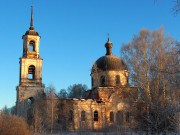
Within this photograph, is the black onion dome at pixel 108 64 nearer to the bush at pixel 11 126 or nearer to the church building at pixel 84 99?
the church building at pixel 84 99

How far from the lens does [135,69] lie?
23.6m

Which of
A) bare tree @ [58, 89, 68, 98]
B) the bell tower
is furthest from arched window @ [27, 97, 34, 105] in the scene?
bare tree @ [58, 89, 68, 98]

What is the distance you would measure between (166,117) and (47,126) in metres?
13.4

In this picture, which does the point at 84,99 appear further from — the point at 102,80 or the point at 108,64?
the point at 108,64

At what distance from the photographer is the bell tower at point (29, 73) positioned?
34.1m

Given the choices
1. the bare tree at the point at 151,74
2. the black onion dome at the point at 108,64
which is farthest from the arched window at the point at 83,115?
the bare tree at the point at 151,74

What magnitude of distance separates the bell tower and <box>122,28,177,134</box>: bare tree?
12.8 metres

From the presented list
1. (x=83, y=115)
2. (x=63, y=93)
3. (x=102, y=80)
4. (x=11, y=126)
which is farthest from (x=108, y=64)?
(x=63, y=93)

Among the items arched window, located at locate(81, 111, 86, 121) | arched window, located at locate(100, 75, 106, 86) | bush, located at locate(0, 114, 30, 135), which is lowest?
bush, located at locate(0, 114, 30, 135)

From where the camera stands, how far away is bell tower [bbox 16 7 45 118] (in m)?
34.1

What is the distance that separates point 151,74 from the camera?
22.7 metres

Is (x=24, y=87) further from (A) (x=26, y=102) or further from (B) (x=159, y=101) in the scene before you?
(B) (x=159, y=101)

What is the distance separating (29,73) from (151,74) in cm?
1687

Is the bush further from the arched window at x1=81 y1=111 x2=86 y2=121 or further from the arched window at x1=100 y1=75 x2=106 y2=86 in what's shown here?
the arched window at x1=100 y1=75 x2=106 y2=86
